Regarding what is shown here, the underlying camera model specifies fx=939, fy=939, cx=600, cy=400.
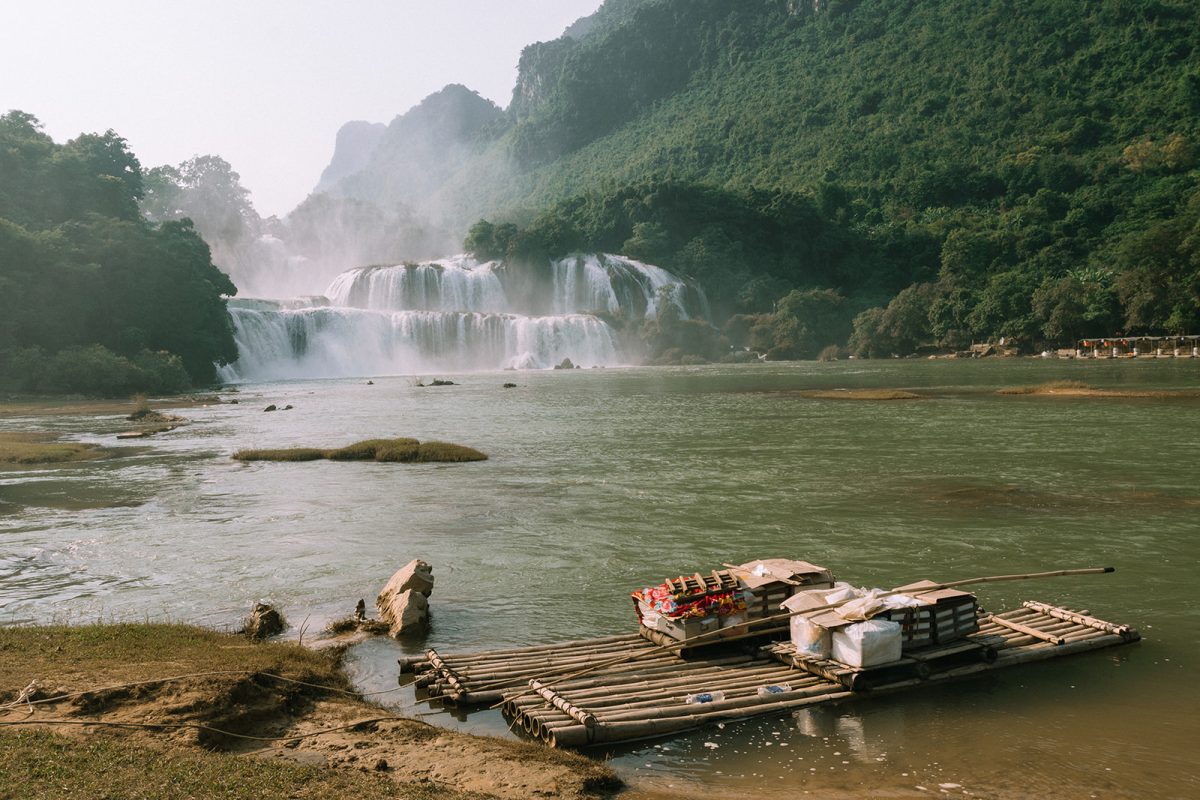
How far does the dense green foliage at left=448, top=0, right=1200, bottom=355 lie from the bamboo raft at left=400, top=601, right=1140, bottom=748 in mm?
69173

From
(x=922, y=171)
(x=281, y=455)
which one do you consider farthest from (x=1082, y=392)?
(x=922, y=171)

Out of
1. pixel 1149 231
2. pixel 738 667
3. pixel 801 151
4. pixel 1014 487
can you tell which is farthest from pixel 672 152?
pixel 738 667

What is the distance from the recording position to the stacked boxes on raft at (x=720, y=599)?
8.55 meters

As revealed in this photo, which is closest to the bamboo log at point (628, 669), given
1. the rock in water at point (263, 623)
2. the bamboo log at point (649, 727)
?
the bamboo log at point (649, 727)

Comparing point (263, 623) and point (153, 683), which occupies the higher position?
point (153, 683)

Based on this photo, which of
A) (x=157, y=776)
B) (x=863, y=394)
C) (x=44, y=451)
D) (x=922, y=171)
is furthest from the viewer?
(x=922, y=171)

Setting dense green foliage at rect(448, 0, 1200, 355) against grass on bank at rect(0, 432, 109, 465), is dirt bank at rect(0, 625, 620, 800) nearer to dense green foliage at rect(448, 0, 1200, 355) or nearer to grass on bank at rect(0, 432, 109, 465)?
grass on bank at rect(0, 432, 109, 465)

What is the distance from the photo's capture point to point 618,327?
90.6 m

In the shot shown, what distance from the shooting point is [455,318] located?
80.4m

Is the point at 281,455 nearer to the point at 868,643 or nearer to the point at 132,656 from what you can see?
the point at 132,656

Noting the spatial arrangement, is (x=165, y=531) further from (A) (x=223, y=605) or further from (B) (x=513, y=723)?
(B) (x=513, y=723)

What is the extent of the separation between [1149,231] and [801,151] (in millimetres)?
67861

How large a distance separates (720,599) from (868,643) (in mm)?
1417

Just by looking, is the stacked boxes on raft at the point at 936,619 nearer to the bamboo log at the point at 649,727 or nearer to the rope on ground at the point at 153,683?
the bamboo log at the point at 649,727
